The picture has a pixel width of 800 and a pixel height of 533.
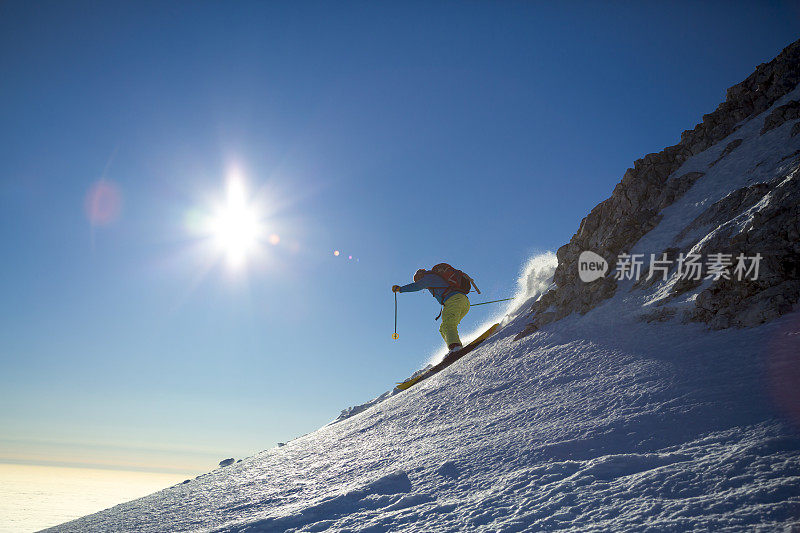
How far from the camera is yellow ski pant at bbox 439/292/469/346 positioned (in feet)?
55.4

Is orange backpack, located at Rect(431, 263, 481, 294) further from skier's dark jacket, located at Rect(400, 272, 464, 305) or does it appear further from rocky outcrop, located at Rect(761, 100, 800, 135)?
rocky outcrop, located at Rect(761, 100, 800, 135)

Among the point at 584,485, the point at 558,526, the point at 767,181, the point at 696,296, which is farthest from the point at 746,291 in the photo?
the point at 558,526

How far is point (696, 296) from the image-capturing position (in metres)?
8.16

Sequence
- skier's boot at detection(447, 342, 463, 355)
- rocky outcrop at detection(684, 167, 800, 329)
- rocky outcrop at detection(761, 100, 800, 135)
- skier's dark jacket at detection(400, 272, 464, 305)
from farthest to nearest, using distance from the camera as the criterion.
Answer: skier's dark jacket at detection(400, 272, 464, 305), skier's boot at detection(447, 342, 463, 355), rocky outcrop at detection(761, 100, 800, 135), rocky outcrop at detection(684, 167, 800, 329)

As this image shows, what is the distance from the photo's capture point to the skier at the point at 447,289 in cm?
1703

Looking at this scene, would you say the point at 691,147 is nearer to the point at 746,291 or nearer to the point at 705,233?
the point at 705,233

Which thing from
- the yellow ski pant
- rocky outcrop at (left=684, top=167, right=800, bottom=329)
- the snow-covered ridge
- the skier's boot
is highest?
the yellow ski pant

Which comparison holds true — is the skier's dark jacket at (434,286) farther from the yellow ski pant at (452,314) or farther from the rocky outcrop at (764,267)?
the rocky outcrop at (764,267)

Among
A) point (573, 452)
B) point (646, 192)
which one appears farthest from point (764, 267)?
point (646, 192)

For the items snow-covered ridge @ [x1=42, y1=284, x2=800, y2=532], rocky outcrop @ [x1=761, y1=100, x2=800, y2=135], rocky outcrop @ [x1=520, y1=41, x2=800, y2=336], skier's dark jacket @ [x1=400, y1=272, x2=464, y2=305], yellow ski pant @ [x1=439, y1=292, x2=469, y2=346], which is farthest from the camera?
skier's dark jacket @ [x1=400, y1=272, x2=464, y2=305]

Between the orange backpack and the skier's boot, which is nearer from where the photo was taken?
the skier's boot

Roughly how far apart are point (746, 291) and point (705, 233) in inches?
118

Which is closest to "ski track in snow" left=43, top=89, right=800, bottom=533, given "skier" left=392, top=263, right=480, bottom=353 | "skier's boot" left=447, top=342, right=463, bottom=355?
"skier's boot" left=447, top=342, right=463, bottom=355

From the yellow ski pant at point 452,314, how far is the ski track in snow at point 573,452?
607cm
